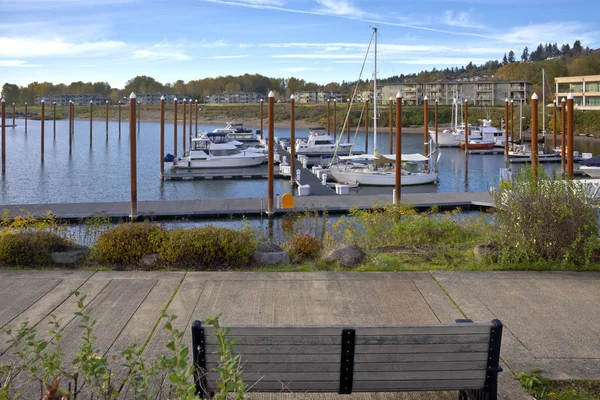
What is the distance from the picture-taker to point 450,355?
4.50 meters

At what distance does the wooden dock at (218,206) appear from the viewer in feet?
74.5

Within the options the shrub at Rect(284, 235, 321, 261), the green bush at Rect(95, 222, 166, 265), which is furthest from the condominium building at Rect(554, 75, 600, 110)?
the green bush at Rect(95, 222, 166, 265)

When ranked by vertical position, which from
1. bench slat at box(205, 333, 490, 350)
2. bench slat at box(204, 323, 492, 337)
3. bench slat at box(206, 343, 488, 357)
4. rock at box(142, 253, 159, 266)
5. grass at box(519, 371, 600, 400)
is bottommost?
grass at box(519, 371, 600, 400)

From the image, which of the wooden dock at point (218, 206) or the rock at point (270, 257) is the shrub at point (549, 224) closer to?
the rock at point (270, 257)

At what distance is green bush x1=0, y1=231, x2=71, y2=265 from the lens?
9.43 m

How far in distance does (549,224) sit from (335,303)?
3.65 metres

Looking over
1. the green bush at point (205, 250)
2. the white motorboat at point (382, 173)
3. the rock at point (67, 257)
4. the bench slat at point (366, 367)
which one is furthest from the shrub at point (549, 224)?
the white motorboat at point (382, 173)

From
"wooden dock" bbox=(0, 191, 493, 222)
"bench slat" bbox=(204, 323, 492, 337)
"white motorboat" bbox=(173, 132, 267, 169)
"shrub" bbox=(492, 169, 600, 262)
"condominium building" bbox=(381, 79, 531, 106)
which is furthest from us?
"condominium building" bbox=(381, 79, 531, 106)

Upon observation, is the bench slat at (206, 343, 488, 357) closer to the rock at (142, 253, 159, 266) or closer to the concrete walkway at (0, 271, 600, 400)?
the concrete walkway at (0, 271, 600, 400)

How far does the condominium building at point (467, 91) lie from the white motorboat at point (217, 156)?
260 feet

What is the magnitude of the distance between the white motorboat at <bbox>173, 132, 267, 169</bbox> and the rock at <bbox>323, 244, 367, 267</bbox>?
35.6m

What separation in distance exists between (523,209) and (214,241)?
4.47 metres

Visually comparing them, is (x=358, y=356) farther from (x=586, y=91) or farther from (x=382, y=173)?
(x=586, y=91)

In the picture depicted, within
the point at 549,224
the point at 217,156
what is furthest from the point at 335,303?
the point at 217,156
